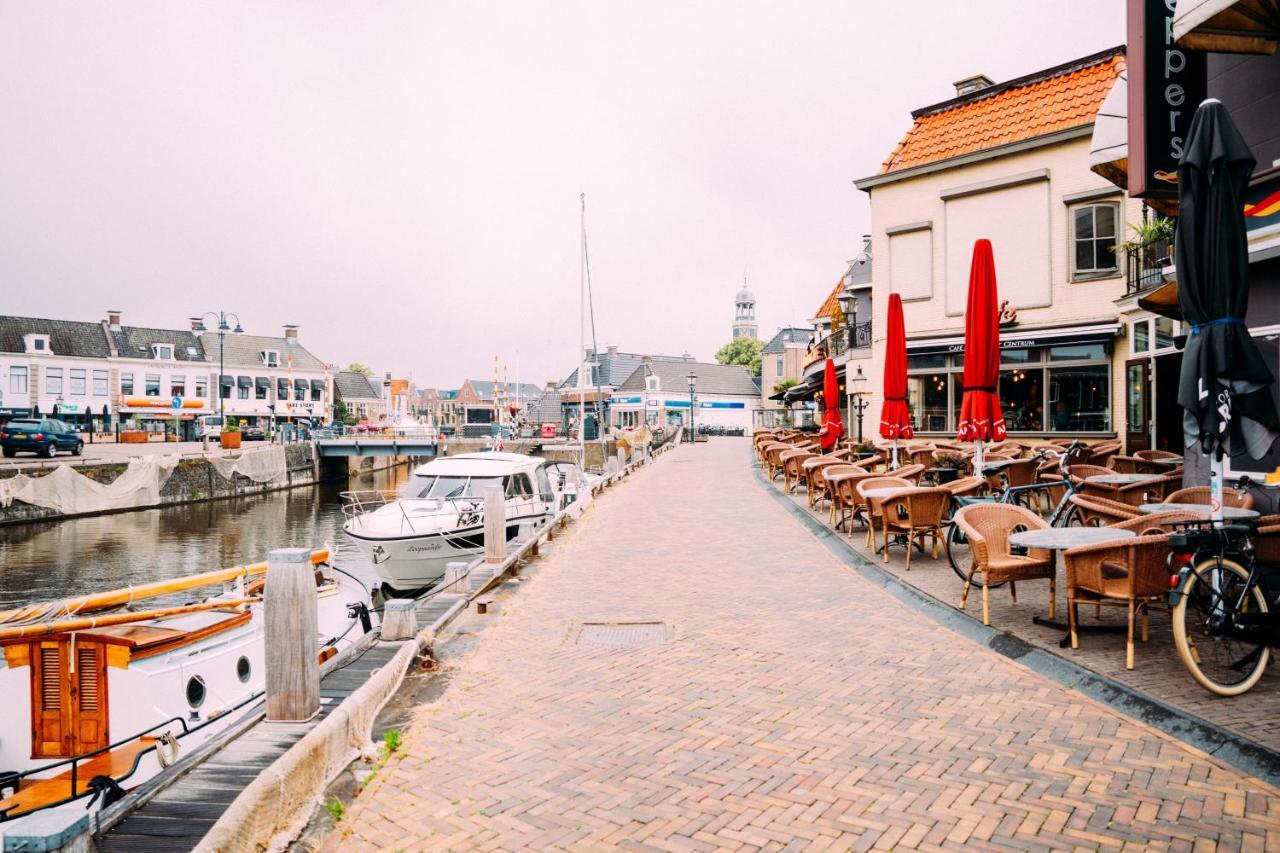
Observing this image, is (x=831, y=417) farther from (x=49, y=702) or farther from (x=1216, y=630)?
(x=49, y=702)

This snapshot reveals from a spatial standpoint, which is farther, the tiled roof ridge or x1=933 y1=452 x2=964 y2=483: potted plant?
the tiled roof ridge

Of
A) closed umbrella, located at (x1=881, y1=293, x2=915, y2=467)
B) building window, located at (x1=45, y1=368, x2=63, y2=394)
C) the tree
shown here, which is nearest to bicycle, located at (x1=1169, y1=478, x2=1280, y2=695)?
closed umbrella, located at (x1=881, y1=293, x2=915, y2=467)

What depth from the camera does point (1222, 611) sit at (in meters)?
4.57

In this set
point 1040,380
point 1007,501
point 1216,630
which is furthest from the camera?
A: point 1040,380

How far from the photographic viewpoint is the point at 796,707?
4.78m

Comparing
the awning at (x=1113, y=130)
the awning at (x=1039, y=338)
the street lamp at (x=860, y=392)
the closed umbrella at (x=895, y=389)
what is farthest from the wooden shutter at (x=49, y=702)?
the street lamp at (x=860, y=392)

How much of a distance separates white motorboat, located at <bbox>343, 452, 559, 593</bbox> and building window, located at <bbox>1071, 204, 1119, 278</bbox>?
1426 cm

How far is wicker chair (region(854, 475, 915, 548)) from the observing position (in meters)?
9.61

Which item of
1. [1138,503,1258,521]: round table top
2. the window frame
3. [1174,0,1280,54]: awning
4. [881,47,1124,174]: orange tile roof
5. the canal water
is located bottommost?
the canal water

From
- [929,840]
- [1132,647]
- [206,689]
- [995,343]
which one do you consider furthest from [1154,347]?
[206,689]

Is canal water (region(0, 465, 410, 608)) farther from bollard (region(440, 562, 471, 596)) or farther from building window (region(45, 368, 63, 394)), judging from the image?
building window (region(45, 368, 63, 394))

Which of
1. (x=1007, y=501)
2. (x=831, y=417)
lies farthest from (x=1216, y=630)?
(x=831, y=417)

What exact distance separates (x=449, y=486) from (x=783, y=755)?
14.5m

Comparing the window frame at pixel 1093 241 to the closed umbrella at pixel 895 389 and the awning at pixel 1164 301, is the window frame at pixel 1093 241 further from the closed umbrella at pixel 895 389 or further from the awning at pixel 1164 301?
the awning at pixel 1164 301
